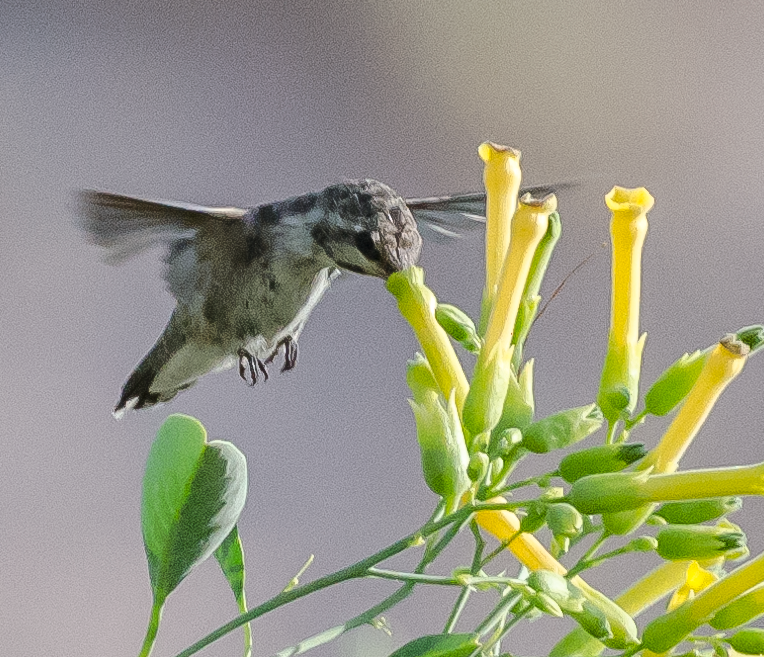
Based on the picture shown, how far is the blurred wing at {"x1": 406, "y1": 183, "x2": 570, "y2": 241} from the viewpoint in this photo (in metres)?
1.17

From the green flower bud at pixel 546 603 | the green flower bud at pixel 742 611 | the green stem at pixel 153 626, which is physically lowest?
the green flower bud at pixel 742 611

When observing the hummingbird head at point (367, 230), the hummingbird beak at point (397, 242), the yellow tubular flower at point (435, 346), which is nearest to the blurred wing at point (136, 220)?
the hummingbird head at point (367, 230)

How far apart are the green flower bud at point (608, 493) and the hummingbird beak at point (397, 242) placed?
1.09 ft

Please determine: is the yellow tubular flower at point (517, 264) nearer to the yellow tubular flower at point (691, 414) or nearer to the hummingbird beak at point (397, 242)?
the yellow tubular flower at point (691, 414)

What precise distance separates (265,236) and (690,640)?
69 cm

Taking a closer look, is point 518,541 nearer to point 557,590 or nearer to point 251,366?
point 557,590

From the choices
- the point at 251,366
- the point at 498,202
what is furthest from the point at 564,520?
the point at 251,366

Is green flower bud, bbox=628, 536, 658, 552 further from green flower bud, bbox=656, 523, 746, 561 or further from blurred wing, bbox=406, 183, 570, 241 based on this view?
blurred wing, bbox=406, 183, 570, 241

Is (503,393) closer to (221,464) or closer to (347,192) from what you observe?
(221,464)

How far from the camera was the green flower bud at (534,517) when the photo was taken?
1.68ft

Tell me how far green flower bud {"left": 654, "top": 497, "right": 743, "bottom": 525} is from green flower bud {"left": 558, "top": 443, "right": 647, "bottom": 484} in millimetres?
42

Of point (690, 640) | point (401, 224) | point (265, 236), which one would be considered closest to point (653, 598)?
point (690, 640)

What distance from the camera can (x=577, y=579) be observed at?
1.81ft

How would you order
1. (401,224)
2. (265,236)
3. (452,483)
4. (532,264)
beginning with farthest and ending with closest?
(265,236) < (401,224) < (532,264) < (452,483)
